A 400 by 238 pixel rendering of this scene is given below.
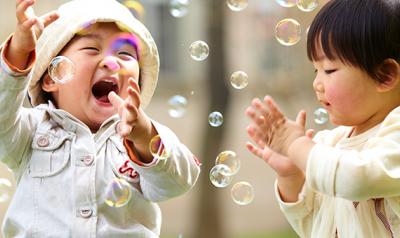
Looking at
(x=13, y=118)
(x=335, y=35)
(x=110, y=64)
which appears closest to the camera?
(x=335, y=35)

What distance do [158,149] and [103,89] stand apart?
1.33 feet

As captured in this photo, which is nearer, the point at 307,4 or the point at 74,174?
the point at 74,174

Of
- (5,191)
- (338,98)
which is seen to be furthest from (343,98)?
(5,191)

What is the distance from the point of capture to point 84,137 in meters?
2.80

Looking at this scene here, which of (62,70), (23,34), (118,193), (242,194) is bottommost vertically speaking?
(242,194)

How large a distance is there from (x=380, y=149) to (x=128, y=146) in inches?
28.1

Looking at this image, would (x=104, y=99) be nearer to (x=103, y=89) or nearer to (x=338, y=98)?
(x=103, y=89)

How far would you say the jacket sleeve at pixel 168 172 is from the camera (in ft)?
8.54

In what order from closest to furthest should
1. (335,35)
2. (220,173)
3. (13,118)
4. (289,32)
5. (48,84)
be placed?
1. (335,35)
2. (13,118)
3. (48,84)
4. (220,173)
5. (289,32)

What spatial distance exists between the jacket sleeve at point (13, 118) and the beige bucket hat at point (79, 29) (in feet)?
0.51

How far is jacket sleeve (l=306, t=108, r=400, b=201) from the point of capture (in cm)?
235

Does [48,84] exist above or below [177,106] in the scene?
above

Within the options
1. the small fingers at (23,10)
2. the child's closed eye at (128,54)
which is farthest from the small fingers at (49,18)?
the child's closed eye at (128,54)

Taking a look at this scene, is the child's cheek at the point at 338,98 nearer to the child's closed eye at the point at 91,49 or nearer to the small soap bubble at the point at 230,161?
the small soap bubble at the point at 230,161
